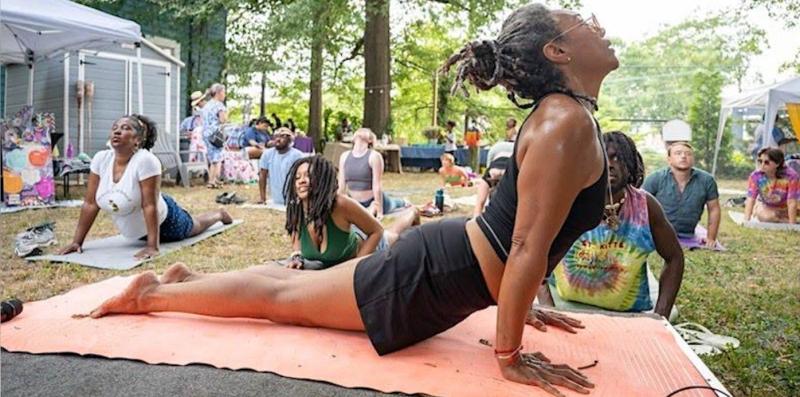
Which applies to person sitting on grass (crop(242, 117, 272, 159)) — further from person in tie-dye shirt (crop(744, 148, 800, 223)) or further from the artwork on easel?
person in tie-dye shirt (crop(744, 148, 800, 223))

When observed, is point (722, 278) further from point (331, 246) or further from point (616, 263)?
point (331, 246)

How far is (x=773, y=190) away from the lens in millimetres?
6734

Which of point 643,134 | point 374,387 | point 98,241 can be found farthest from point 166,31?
point 643,134

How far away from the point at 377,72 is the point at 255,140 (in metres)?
4.31

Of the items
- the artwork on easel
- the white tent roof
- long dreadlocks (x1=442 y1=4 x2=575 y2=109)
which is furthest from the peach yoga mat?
the artwork on easel

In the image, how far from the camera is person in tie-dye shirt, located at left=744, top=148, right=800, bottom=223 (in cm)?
649

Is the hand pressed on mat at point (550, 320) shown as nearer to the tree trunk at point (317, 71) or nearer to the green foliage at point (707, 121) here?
the tree trunk at point (317, 71)

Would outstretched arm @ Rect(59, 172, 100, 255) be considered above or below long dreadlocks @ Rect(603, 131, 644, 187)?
below

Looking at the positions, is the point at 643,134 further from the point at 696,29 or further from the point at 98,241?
the point at 98,241

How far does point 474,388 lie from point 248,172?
362 inches

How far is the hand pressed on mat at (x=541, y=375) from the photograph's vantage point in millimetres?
1629

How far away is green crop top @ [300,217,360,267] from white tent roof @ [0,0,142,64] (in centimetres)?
357

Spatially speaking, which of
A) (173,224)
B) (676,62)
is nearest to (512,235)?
(173,224)

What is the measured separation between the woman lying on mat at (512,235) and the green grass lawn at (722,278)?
1.18m
